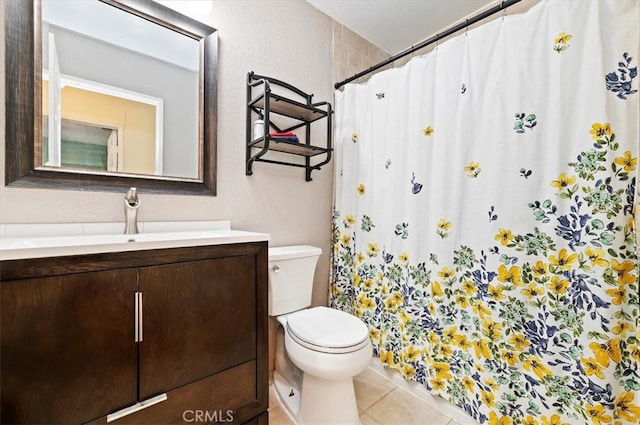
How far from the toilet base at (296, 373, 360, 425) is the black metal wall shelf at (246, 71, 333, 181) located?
1.14 m

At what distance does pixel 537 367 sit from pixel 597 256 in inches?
19.6

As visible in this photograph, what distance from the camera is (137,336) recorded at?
850 mm

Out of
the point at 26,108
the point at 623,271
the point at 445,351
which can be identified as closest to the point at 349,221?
the point at 445,351

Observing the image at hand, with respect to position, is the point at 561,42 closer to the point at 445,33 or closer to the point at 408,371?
the point at 445,33

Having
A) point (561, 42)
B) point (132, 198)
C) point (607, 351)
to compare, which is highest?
point (561, 42)

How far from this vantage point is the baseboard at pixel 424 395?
1.33 m

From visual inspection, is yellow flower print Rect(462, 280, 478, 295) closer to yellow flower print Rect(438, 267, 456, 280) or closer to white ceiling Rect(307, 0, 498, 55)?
yellow flower print Rect(438, 267, 456, 280)

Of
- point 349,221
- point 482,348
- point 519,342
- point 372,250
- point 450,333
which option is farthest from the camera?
point 349,221

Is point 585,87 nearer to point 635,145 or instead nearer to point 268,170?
point 635,145

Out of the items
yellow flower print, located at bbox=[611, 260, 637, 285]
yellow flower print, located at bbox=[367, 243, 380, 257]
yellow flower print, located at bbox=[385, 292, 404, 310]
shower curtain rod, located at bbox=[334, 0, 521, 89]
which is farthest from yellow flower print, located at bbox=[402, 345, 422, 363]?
shower curtain rod, located at bbox=[334, 0, 521, 89]

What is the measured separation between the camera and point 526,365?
112cm

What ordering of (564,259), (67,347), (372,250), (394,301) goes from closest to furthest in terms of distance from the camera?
(67,347) → (564,259) → (394,301) → (372,250)

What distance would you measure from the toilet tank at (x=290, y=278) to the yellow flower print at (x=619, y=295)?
1223 mm

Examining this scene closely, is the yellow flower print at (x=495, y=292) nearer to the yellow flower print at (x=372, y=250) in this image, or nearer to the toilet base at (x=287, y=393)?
the yellow flower print at (x=372, y=250)
